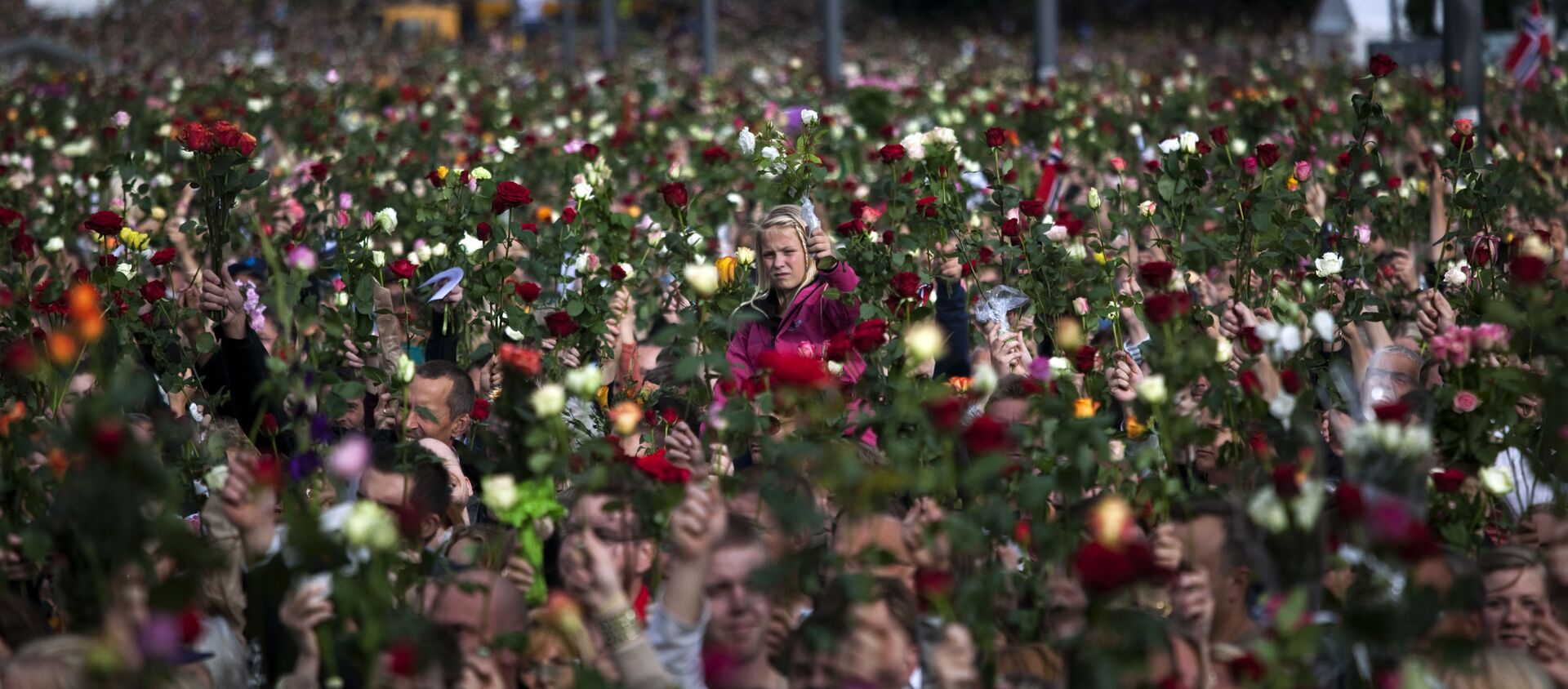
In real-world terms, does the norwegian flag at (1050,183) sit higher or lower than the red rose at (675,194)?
lower

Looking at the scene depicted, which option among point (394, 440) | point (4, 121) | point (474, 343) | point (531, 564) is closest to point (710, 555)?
point (531, 564)

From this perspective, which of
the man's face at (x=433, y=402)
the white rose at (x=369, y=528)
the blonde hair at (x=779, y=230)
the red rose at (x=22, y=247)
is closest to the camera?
the white rose at (x=369, y=528)

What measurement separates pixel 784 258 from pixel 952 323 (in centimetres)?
58

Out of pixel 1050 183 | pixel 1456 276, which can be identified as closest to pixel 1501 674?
pixel 1456 276

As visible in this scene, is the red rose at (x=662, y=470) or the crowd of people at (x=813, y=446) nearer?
the crowd of people at (x=813, y=446)

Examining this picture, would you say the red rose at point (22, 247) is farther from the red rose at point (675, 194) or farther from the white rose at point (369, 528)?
the white rose at point (369, 528)

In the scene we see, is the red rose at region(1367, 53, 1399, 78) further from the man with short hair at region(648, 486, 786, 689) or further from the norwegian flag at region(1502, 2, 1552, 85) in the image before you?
the norwegian flag at region(1502, 2, 1552, 85)

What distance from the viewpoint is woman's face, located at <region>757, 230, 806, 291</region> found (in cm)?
500

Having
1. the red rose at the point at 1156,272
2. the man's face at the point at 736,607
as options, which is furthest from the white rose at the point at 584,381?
the red rose at the point at 1156,272

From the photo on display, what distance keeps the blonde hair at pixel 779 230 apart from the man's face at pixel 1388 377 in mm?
1621

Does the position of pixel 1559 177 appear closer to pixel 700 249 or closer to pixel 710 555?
pixel 700 249

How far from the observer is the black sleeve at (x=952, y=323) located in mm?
5102

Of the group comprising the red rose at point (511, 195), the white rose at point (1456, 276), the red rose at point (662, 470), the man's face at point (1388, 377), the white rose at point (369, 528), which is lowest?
the man's face at point (1388, 377)

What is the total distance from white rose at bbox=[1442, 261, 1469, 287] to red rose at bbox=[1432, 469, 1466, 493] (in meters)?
1.54
